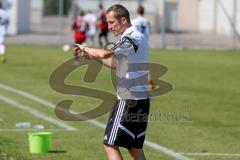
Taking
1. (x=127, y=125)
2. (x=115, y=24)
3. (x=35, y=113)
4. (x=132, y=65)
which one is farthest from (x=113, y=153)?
(x=35, y=113)

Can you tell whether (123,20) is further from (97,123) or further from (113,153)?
(97,123)

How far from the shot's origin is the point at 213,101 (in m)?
18.5

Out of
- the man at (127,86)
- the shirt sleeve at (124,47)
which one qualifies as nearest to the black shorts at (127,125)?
the man at (127,86)

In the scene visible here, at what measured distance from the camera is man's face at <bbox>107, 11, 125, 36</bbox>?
8.23 meters

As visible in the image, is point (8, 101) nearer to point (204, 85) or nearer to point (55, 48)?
point (204, 85)

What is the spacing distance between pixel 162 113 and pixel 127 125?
7486 mm

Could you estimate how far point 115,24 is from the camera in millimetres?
8258

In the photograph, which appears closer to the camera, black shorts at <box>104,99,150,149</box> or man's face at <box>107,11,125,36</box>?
man's face at <box>107,11,125,36</box>

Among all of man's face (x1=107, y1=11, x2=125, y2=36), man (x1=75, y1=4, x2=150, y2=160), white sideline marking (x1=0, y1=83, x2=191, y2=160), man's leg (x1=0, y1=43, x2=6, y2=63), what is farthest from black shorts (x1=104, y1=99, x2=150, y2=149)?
man's leg (x1=0, y1=43, x2=6, y2=63)

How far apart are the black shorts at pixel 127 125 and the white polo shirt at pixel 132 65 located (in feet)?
0.31

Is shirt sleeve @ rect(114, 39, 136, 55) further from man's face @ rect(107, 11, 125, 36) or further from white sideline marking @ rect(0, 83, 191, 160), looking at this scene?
white sideline marking @ rect(0, 83, 191, 160)

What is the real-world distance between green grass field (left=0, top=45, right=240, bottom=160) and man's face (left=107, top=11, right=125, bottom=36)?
2.98 meters

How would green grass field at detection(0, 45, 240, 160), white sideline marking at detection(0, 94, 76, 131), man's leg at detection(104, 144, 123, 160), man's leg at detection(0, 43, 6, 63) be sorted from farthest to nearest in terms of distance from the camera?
man's leg at detection(0, 43, 6, 63) < white sideline marking at detection(0, 94, 76, 131) < green grass field at detection(0, 45, 240, 160) < man's leg at detection(104, 144, 123, 160)

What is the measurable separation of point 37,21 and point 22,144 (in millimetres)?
55676
